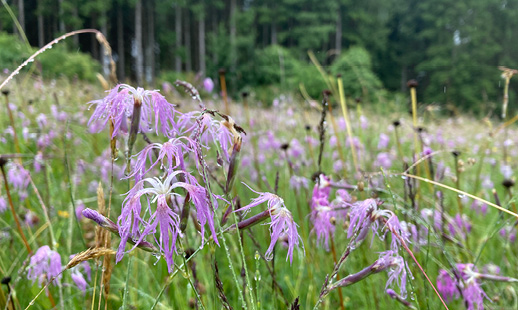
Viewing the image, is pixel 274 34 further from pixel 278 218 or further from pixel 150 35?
pixel 278 218

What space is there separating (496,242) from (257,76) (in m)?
17.5

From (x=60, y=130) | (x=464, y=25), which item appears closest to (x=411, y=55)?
(x=464, y=25)

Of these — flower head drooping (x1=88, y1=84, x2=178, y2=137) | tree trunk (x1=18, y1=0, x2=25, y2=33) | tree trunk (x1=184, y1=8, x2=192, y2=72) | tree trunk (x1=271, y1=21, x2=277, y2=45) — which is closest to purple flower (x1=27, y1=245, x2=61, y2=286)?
flower head drooping (x1=88, y1=84, x2=178, y2=137)

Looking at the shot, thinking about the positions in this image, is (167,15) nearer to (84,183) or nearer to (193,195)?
(84,183)

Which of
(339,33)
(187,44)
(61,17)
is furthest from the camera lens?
(339,33)

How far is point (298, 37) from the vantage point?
24812mm

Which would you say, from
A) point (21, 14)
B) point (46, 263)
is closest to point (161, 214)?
point (46, 263)

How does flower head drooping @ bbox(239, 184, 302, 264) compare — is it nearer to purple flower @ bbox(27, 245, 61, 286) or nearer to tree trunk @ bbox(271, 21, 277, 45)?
purple flower @ bbox(27, 245, 61, 286)

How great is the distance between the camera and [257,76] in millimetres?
18625

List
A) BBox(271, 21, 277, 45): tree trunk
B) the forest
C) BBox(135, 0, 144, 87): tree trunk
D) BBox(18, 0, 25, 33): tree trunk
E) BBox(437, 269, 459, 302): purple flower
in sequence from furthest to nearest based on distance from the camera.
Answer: BBox(271, 21, 277, 45): tree trunk
BBox(135, 0, 144, 87): tree trunk
the forest
BBox(18, 0, 25, 33): tree trunk
BBox(437, 269, 459, 302): purple flower

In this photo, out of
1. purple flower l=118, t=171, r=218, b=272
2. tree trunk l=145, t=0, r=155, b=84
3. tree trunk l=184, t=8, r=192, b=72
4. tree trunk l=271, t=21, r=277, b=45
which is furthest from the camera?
tree trunk l=271, t=21, r=277, b=45

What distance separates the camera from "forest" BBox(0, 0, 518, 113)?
652 inches

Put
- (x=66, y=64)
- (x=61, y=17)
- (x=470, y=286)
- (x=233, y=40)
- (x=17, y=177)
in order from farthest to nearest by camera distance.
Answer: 1. (x=233, y=40)
2. (x=61, y=17)
3. (x=66, y=64)
4. (x=17, y=177)
5. (x=470, y=286)

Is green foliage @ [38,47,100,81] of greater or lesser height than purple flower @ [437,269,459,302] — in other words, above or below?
above
